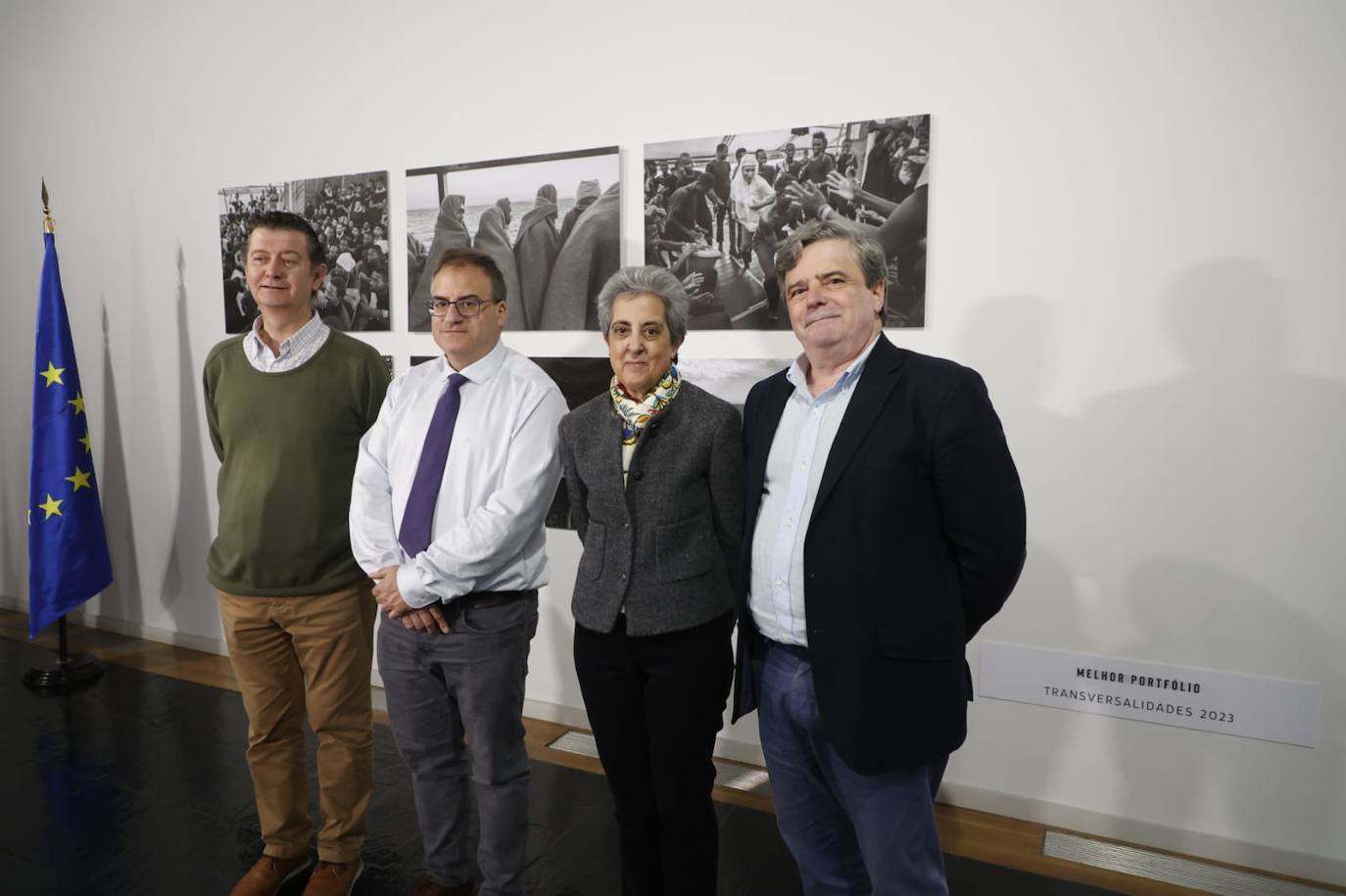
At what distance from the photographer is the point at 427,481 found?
1913 mm

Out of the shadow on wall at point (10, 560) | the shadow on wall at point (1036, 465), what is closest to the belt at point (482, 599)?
the shadow on wall at point (1036, 465)

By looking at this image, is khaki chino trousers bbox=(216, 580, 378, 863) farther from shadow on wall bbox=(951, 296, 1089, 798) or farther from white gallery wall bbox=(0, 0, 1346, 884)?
shadow on wall bbox=(951, 296, 1089, 798)

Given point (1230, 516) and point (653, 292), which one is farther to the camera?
point (1230, 516)

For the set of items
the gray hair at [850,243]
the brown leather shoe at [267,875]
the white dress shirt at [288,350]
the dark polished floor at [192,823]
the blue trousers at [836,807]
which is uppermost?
the gray hair at [850,243]

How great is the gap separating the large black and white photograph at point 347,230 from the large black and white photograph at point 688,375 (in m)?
0.88

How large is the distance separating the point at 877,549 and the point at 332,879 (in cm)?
172

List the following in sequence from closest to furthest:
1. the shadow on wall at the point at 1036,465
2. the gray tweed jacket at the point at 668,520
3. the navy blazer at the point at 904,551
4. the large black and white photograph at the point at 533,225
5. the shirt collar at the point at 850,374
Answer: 1. the navy blazer at the point at 904,551
2. the shirt collar at the point at 850,374
3. the gray tweed jacket at the point at 668,520
4. the shadow on wall at the point at 1036,465
5. the large black and white photograph at the point at 533,225

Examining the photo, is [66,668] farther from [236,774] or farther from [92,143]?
[92,143]

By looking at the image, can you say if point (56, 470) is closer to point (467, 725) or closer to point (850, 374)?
point (467, 725)

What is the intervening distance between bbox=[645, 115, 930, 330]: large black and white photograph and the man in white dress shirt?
3.45 ft

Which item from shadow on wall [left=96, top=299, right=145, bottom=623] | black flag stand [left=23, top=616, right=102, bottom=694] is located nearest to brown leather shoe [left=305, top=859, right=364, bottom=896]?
black flag stand [left=23, top=616, right=102, bottom=694]

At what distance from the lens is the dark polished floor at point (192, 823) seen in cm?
223

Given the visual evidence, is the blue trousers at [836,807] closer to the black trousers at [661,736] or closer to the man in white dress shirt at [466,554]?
the black trousers at [661,736]

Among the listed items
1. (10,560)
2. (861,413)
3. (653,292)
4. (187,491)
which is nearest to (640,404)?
(653,292)
